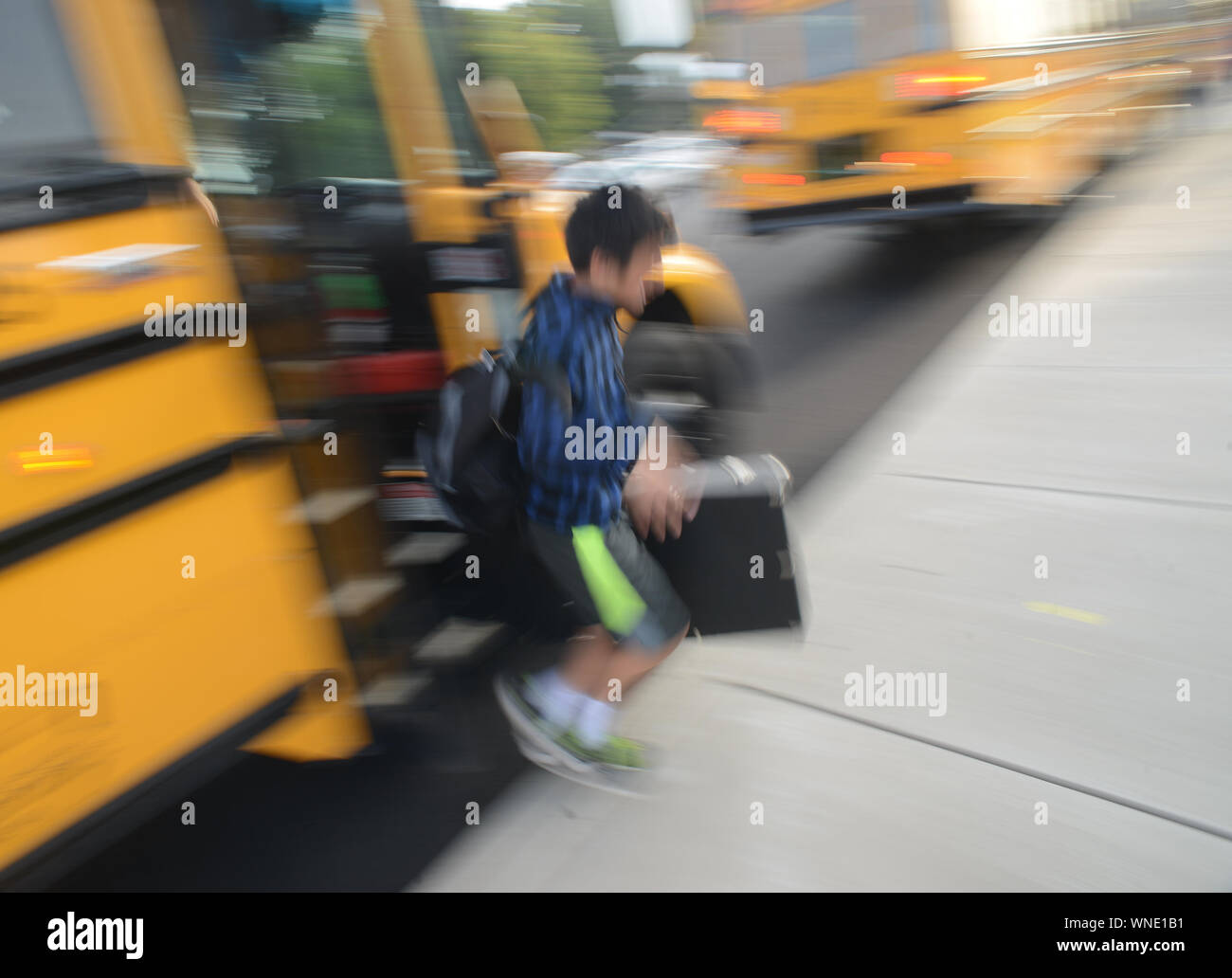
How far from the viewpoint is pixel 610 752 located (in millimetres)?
2848

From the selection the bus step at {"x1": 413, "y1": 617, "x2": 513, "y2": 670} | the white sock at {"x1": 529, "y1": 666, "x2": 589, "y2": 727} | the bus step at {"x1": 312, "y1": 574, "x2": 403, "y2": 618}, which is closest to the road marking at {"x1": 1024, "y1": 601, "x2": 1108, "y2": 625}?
the white sock at {"x1": 529, "y1": 666, "x2": 589, "y2": 727}

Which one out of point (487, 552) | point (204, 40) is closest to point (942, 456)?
point (487, 552)

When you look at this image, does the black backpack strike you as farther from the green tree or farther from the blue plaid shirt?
the green tree

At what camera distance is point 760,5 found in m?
8.18

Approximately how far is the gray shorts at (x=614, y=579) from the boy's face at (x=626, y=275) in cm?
55

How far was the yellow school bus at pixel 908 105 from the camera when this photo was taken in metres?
7.31

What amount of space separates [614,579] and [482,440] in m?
0.48

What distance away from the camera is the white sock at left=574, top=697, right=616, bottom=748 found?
111 inches

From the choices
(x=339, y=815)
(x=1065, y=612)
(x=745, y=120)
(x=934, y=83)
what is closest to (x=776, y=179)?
(x=745, y=120)

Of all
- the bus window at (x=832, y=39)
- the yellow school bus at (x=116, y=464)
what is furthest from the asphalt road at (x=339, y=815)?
the bus window at (x=832, y=39)

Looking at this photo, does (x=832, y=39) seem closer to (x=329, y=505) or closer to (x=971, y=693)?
(x=971, y=693)

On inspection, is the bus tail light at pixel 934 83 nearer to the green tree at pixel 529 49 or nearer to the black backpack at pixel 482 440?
the green tree at pixel 529 49
